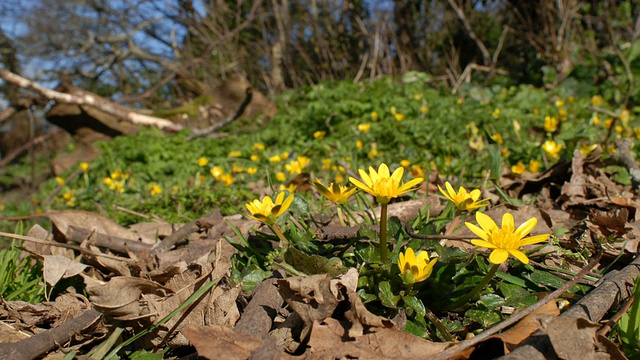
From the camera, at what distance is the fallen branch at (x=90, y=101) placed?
7828 mm

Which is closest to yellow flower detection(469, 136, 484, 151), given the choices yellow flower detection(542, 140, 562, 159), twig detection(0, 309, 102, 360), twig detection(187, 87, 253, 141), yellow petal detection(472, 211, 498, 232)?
yellow flower detection(542, 140, 562, 159)

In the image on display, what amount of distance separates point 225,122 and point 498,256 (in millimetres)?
7023

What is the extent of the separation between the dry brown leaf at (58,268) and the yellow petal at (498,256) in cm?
157

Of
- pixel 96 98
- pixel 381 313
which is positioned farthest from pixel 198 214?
pixel 96 98

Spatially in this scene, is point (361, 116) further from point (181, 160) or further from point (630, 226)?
point (630, 226)

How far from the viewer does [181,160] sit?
6.12 metres

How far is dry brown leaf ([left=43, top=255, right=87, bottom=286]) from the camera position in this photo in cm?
184

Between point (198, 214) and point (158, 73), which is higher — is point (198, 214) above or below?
below

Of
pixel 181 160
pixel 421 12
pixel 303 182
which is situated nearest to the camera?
pixel 303 182

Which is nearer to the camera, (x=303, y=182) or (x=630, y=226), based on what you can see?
(x=630, y=226)

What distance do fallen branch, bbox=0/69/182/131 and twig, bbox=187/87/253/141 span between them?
82cm

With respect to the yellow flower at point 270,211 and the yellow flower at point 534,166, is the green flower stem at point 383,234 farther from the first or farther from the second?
the yellow flower at point 534,166

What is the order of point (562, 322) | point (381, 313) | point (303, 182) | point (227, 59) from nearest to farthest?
point (562, 322), point (381, 313), point (303, 182), point (227, 59)

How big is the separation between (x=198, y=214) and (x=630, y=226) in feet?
8.90
